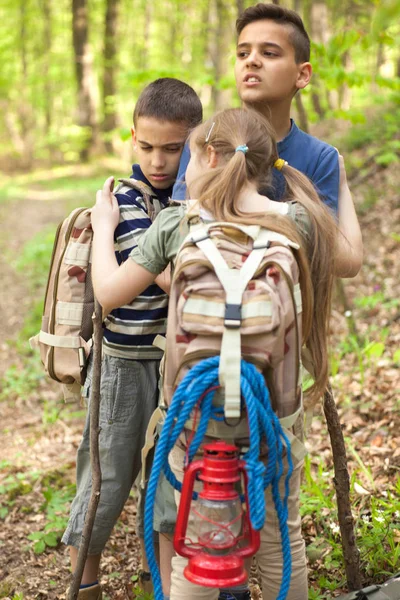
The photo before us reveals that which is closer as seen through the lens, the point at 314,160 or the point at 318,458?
the point at 314,160

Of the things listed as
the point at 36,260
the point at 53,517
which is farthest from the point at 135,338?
the point at 36,260

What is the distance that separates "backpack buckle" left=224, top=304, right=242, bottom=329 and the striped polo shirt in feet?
2.86

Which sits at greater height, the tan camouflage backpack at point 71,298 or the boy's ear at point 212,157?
the boy's ear at point 212,157

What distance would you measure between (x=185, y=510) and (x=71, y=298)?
1.17 m

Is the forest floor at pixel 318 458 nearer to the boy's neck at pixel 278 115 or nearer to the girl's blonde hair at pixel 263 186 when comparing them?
the girl's blonde hair at pixel 263 186

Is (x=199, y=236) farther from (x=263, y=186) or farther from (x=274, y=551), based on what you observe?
(x=274, y=551)

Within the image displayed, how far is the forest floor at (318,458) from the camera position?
3233 mm

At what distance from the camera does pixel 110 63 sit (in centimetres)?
2205

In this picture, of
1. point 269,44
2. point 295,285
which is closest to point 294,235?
point 295,285

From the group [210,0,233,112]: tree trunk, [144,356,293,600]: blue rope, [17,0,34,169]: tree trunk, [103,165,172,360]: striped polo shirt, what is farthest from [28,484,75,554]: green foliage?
[17,0,34,169]: tree trunk

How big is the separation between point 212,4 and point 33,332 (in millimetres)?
11299

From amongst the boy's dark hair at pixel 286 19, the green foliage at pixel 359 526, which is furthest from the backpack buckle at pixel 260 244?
the green foliage at pixel 359 526

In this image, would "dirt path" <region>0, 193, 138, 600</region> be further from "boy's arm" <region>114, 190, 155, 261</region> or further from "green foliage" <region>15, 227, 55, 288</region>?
"boy's arm" <region>114, 190, 155, 261</region>

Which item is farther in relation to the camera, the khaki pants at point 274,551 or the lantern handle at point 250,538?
the khaki pants at point 274,551
